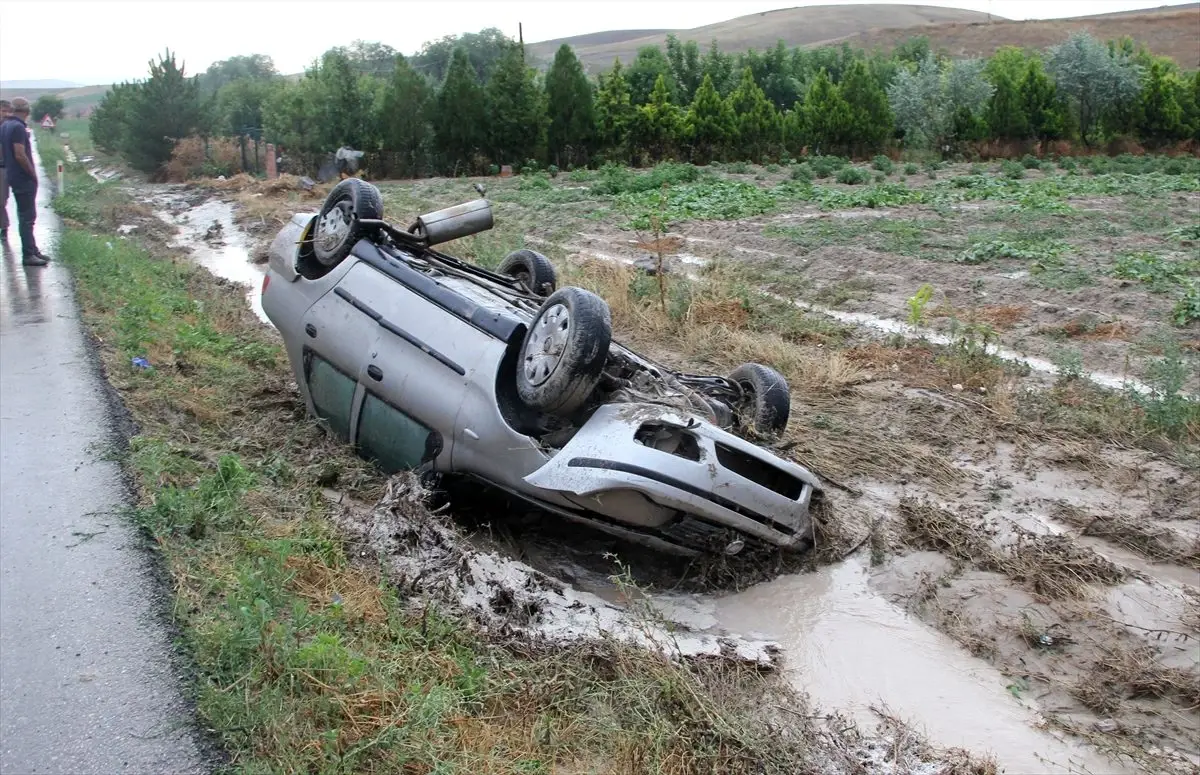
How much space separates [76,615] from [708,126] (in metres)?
34.8

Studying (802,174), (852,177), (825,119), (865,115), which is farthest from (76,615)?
(865,115)

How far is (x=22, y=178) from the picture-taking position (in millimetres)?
13305

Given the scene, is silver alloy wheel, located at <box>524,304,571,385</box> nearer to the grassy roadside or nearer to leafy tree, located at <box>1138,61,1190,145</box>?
the grassy roadside

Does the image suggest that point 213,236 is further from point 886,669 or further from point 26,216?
point 886,669

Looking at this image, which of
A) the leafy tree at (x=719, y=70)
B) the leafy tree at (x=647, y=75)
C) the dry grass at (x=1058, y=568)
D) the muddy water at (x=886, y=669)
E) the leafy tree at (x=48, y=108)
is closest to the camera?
the muddy water at (x=886, y=669)

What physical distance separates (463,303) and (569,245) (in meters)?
11.4

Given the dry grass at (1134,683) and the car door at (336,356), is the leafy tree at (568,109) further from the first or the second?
the dry grass at (1134,683)

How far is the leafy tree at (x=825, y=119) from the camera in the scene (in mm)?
36469

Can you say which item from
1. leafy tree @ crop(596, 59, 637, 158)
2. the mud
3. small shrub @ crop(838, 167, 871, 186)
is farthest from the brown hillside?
the mud

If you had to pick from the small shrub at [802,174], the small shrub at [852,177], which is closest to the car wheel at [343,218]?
the small shrub at [802,174]

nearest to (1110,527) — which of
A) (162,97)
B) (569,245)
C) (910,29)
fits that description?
(569,245)

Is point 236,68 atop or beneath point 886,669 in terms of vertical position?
atop

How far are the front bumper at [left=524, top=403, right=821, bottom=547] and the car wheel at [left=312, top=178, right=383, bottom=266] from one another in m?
2.35

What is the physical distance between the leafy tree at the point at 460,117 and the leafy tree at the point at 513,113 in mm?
394
